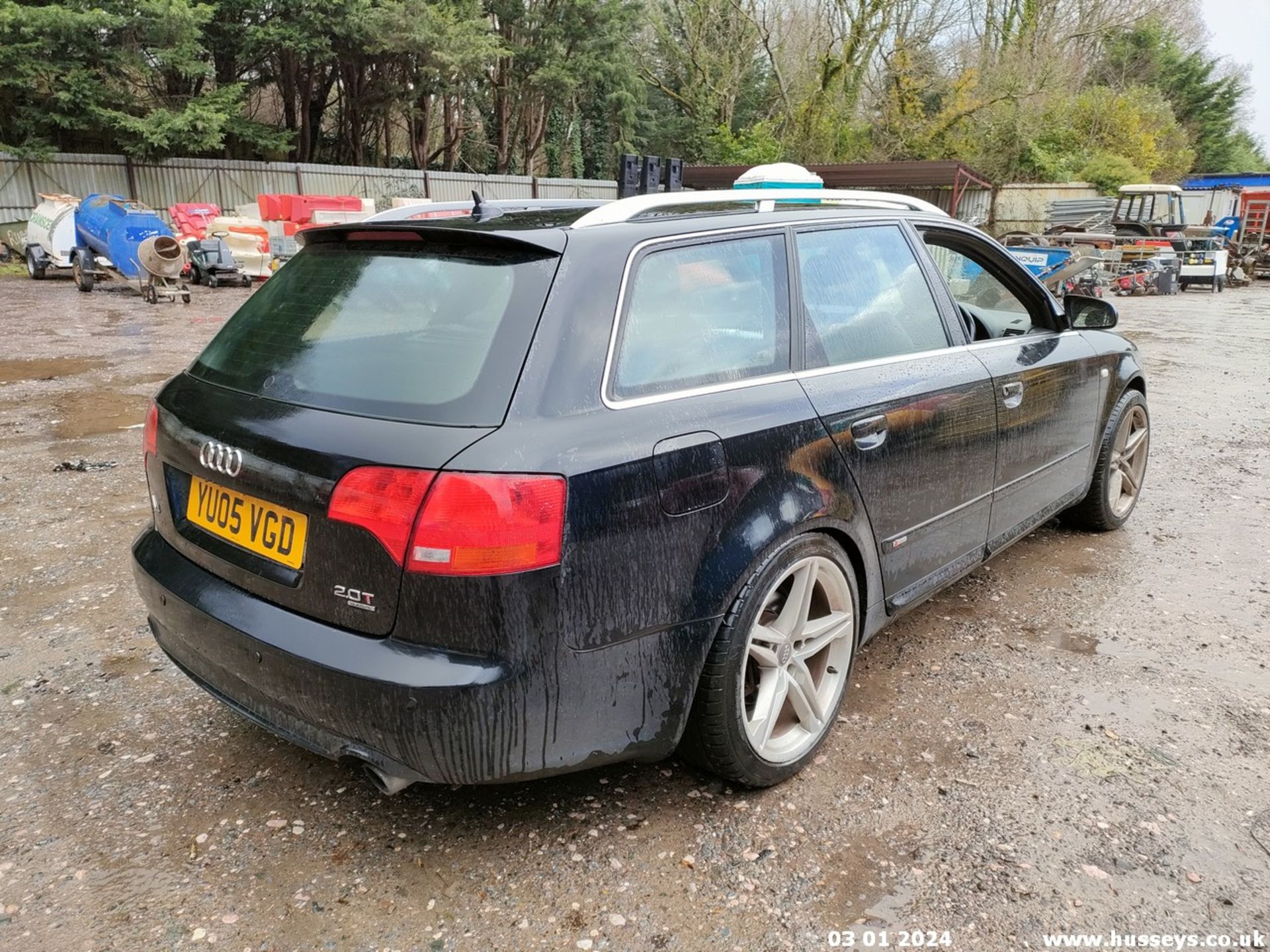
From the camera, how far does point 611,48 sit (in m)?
30.5

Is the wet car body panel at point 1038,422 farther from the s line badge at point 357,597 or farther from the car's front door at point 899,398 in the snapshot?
the s line badge at point 357,597

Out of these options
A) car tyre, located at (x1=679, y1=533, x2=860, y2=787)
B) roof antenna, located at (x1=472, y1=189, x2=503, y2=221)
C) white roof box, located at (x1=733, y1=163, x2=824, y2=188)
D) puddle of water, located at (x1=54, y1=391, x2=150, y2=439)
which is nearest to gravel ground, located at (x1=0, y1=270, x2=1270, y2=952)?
car tyre, located at (x1=679, y1=533, x2=860, y2=787)

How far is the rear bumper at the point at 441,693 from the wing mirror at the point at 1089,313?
2881 millimetres

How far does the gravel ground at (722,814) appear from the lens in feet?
7.07

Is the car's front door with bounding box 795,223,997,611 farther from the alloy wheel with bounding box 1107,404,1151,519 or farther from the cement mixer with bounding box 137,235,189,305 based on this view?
the cement mixer with bounding box 137,235,189,305

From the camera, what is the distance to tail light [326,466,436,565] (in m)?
1.98

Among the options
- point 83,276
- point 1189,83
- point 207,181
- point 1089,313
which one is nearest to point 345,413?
point 1089,313

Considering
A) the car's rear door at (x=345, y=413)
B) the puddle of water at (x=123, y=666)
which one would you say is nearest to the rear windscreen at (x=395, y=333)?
the car's rear door at (x=345, y=413)

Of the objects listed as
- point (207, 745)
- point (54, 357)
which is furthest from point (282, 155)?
point (207, 745)

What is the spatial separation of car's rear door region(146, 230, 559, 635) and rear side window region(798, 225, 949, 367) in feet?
3.21

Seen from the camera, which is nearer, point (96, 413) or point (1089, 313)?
point (1089, 313)

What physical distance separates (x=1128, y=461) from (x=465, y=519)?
4101 mm

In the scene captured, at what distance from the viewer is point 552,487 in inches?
79.1

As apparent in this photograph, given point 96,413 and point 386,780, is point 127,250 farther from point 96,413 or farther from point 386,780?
point 386,780
